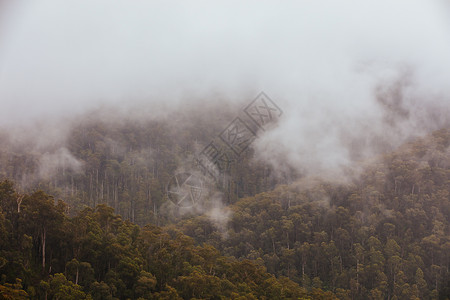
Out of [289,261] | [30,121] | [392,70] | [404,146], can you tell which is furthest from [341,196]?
[30,121]

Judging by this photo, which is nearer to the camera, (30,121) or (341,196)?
(341,196)

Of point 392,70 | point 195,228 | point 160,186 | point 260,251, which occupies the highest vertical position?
point 392,70

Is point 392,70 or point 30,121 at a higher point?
point 392,70

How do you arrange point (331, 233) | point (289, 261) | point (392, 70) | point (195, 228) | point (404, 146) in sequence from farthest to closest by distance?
point (392, 70) → point (404, 146) → point (195, 228) → point (331, 233) → point (289, 261)

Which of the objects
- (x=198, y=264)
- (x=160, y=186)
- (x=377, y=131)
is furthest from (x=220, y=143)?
(x=198, y=264)

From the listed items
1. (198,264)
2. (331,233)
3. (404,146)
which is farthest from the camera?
(404,146)

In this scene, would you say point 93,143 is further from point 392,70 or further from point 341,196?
point 392,70

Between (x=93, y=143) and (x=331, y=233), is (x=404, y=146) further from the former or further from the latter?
(x=93, y=143)
